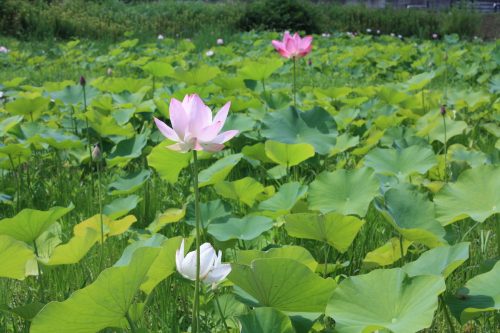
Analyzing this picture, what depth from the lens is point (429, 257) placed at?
834 mm

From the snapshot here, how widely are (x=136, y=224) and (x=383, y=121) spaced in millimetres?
968

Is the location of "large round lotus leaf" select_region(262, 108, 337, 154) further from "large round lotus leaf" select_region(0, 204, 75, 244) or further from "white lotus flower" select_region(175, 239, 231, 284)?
"white lotus flower" select_region(175, 239, 231, 284)

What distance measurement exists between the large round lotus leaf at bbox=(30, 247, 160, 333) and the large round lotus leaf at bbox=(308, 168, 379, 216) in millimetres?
559

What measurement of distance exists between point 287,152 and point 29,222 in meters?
0.65

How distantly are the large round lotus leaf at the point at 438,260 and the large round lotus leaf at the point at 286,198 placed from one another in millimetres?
386

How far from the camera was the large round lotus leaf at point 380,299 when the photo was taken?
2.24 ft

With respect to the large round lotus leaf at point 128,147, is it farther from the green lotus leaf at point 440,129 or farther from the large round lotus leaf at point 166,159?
the green lotus leaf at point 440,129

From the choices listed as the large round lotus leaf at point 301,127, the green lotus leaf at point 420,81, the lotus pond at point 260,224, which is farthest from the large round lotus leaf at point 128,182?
the green lotus leaf at point 420,81

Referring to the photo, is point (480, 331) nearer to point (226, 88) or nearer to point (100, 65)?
point (226, 88)

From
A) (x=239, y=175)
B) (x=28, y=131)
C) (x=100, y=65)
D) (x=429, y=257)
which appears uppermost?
(x=429, y=257)

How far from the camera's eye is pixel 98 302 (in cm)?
67

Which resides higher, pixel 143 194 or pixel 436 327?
pixel 436 327

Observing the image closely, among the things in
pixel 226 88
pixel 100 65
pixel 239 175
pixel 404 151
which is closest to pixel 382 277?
pixel 404 151

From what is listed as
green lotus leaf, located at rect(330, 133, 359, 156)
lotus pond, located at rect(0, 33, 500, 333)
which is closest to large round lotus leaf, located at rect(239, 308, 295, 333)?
lotus pond, located at rect(0, 33, 500, 333)
